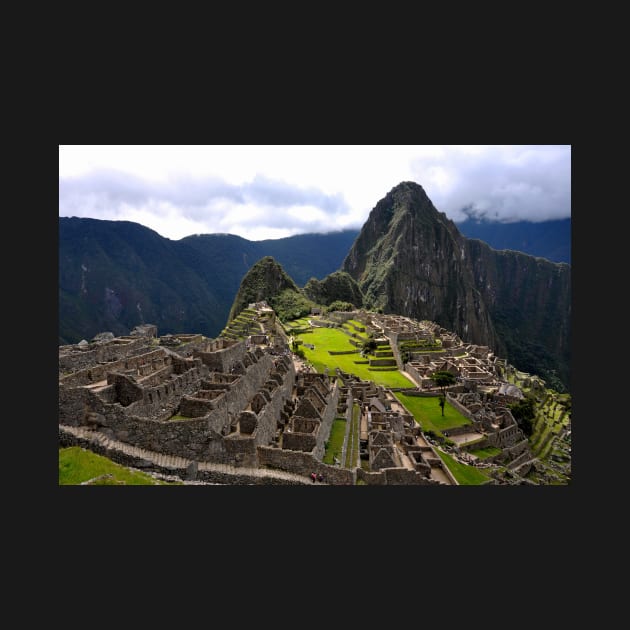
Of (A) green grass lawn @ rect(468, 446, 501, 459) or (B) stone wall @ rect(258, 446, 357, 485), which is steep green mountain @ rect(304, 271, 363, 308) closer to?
(A) green grass lawn @ rect(468, 446, 501, 459)

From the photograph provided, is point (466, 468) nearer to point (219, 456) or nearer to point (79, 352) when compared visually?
point (219, 456)

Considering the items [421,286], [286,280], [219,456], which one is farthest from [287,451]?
[421,286]

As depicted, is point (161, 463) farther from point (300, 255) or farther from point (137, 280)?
point (300, 255)

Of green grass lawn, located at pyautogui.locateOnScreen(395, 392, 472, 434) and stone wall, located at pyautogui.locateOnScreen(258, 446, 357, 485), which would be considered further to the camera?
green grass lawn, located at pyautogui.locateOnScreen(395, 392, 472, 434)

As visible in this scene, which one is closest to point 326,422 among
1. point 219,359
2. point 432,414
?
point 219,359

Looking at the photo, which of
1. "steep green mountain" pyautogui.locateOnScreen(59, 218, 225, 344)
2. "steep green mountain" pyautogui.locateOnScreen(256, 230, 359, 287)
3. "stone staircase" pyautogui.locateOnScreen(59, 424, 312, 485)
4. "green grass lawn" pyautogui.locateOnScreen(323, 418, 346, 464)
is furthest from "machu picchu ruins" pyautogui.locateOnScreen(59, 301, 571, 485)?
"steep green mountain" pyautogui.locateOnScreen(256, 230, 359, 287)

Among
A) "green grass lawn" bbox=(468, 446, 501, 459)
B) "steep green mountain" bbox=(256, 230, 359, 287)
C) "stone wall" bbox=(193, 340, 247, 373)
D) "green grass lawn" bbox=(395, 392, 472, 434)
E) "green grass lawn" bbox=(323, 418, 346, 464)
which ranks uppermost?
"steep green mountain" bbox=(256, 230, 359, 287)
